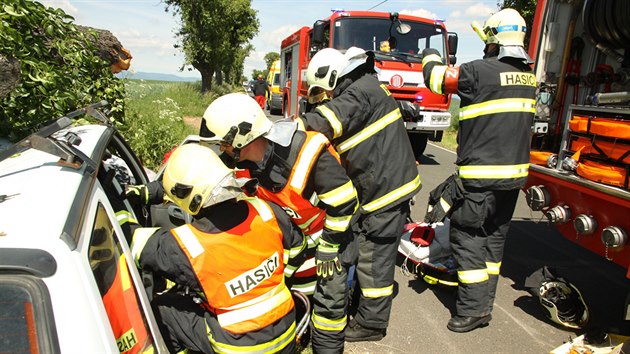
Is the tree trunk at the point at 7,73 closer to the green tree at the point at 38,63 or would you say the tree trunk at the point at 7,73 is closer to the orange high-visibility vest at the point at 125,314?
the green tree at the point at 38,63

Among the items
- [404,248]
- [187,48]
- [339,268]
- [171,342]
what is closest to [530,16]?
[404,248]

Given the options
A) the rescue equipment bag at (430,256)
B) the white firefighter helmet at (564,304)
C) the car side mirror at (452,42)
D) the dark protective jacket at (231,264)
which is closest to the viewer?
the dark protective jacket at (231,264)

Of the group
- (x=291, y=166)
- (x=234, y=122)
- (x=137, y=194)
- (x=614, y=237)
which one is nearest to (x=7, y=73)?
(x=137, y=194)

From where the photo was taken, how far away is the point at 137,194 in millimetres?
2457

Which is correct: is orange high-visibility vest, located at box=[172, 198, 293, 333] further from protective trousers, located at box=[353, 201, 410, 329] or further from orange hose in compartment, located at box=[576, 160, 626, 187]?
orange hose in compartment, located at box=[576, 160, 626, 187]

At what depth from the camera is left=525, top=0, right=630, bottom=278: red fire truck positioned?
284 centimetres

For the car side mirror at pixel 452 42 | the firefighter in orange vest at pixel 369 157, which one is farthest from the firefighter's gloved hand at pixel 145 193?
the car side mirror at pixel 452 42

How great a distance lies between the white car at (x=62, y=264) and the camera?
0.99m

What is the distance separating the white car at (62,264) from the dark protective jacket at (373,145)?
1.45 metres

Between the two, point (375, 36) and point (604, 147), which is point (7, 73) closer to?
point (604, 147)

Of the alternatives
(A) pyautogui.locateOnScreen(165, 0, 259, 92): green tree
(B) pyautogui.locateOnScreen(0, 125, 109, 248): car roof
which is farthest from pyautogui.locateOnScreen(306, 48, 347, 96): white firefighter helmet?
(A) pyautogui.locateOnScreen(165, 0, 259, 92): green tree

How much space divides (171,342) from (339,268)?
97cm

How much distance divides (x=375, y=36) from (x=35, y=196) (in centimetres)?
754

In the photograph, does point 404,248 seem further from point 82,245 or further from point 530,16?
point 530,16
